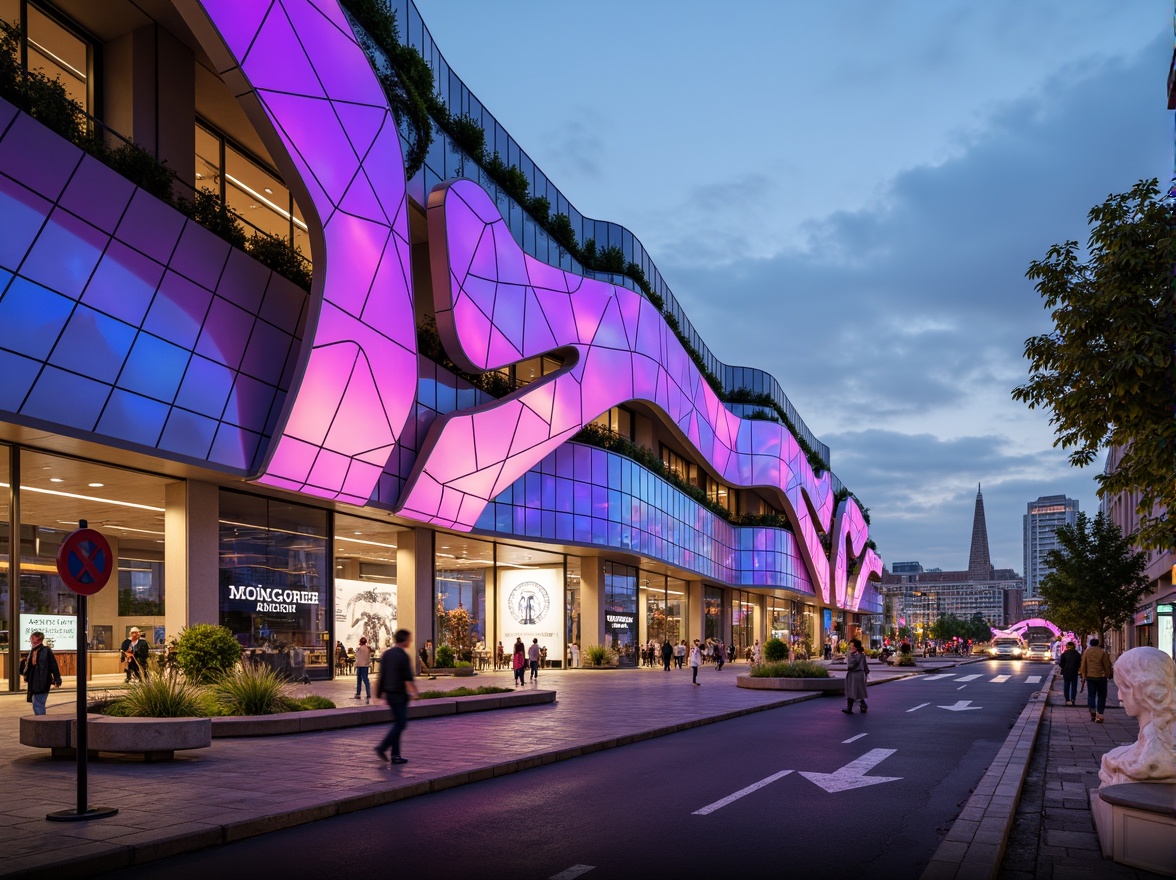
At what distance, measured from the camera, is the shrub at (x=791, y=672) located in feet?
105


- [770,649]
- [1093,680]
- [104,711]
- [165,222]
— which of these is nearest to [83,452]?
[165,222]

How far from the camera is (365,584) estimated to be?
36938mm

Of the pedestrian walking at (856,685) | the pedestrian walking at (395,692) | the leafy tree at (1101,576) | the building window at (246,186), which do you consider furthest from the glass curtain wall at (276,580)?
the leafy tree at (1101,576)

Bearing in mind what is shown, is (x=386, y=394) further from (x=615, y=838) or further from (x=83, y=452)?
(x=615, y=838)

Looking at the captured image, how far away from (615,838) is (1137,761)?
14.2ft

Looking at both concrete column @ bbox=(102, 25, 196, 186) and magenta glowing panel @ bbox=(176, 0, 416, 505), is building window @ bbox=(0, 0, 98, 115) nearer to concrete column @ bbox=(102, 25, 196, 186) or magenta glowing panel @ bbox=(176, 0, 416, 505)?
concrete column @ bbox=(102, 25, 196, 186)

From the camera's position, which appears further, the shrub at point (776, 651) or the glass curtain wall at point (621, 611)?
the glass curtain wall at point (621, 611)

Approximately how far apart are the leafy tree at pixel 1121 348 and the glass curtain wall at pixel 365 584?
77.6 feet

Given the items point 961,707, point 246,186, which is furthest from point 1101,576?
point 246,186

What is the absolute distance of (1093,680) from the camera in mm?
21578

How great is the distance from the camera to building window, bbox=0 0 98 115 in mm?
20766

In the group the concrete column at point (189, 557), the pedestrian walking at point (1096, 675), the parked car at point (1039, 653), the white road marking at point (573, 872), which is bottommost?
the parked car at point (1039, 653)

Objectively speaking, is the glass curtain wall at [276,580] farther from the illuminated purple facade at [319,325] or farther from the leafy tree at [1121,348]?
the leafy tree at [1121,348]

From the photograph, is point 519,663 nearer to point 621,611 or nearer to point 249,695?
point 249,695
